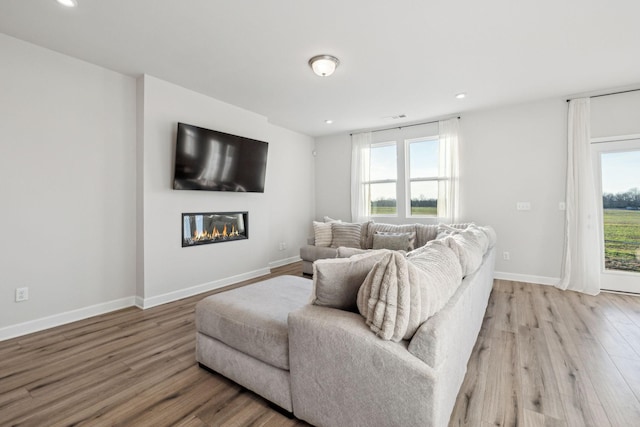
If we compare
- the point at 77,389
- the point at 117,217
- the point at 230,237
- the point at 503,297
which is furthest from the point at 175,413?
Result: the point at 503,297

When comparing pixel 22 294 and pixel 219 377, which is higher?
pixel 22 294

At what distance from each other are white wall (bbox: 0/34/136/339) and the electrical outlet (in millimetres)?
36

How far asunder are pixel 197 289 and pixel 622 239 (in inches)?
221

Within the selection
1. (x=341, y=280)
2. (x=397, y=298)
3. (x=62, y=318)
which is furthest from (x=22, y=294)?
(x=397, y=298)

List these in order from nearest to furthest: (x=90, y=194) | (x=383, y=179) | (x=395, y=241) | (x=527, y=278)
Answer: (x=90, y=194)
(x=395, y=241)
(x=527, y=278)
(x=383, y=179)

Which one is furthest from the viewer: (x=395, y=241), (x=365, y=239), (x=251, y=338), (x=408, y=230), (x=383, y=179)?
(x=383, y=179)

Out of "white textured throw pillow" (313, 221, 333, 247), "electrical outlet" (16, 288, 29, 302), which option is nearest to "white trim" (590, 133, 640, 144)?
"white textured throw pillow" (313, 221, 333, 247)

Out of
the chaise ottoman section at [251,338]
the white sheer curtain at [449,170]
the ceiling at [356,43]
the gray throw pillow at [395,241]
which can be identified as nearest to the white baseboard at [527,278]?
the white sheer curtain at [449,170]

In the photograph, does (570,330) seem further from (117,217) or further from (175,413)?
(117,217)

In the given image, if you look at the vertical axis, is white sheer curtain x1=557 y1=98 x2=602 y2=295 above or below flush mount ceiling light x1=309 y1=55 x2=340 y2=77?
below

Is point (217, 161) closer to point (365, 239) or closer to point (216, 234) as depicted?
point (216, 234)

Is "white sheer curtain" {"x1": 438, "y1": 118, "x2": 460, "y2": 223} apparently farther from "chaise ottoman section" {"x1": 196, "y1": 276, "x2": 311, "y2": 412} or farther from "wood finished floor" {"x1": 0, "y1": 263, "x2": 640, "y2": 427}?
"chaise ottoman section" {"x1": 196, "y1": 276, "x2": 311, "y2": 412}

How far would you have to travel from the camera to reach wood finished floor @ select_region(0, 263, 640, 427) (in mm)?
1572

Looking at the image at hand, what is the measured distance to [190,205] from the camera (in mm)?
3656
